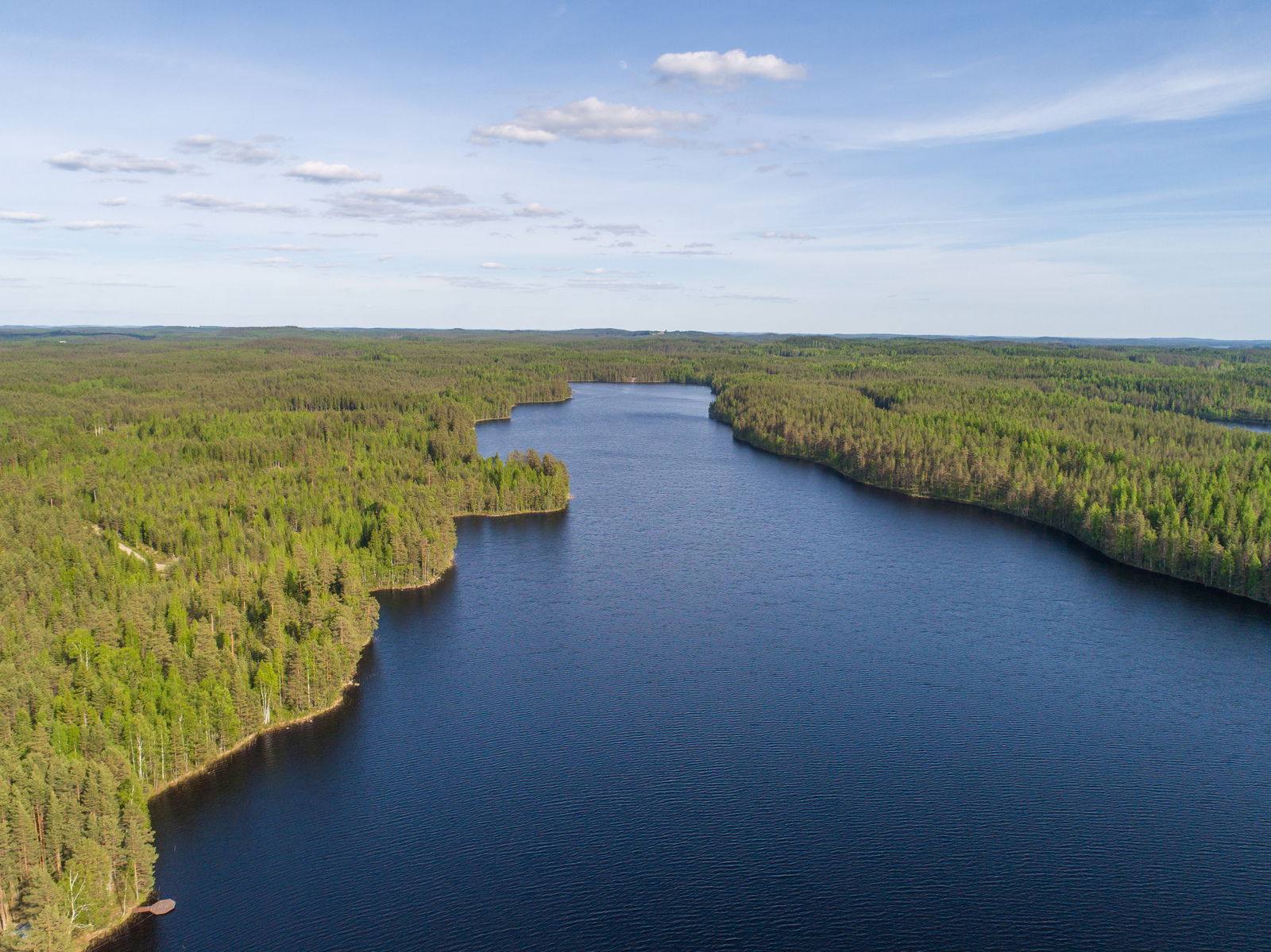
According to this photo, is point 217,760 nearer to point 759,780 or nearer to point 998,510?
point 759,780

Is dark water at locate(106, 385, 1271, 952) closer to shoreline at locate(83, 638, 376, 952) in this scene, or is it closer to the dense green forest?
shoreline at locate(83, 638, 376, 952)

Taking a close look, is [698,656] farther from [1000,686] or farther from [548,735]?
[1000,686]

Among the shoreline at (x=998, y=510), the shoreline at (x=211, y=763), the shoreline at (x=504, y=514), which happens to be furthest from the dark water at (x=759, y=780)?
the shoreline at (x=504, y=514)

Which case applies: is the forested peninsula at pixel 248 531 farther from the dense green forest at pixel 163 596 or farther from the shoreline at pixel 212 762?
the shoreline at pixel 212 762

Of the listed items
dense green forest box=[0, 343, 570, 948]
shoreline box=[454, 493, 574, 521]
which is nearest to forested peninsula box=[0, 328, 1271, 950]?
dense green forest box=[0, 343, 570, 948]

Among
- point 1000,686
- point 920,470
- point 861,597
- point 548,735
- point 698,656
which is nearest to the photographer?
point 548,735

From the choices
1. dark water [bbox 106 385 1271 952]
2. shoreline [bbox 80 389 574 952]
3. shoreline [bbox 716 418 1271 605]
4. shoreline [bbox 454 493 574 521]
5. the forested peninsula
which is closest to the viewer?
shoreline [bbox 80 389 574 952]

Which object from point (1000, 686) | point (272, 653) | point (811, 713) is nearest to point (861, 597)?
point (1000, 686)
